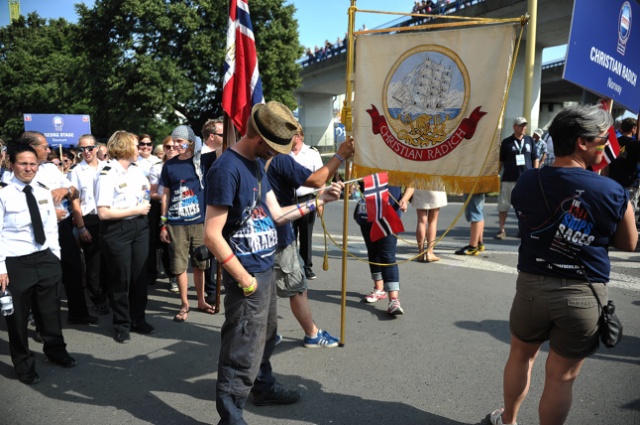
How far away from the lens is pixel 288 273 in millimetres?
3963

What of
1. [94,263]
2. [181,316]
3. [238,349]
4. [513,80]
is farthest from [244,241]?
[513,80]

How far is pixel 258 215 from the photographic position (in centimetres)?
301

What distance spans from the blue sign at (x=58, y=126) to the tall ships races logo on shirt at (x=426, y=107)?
15.4 meters

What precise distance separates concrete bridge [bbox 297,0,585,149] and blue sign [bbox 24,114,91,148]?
14505 millimetres

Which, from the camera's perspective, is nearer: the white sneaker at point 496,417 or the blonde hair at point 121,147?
the white sneaker at point 496,417

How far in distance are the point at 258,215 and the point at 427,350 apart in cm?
212

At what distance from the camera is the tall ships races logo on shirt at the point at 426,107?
4.02 metres

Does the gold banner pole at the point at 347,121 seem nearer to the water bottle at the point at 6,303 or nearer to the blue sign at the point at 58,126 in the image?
the water bottle at the point at 6,303

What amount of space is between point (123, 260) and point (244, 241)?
215 centimetres

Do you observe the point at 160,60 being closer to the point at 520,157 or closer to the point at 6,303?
the point at 520,157

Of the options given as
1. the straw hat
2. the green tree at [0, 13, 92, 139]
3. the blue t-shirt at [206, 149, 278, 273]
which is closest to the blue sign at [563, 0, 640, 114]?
the straw hat

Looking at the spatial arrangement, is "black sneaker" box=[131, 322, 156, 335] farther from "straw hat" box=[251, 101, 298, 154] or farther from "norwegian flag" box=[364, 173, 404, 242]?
"straw hat" box=[251, 101, 298, 154]

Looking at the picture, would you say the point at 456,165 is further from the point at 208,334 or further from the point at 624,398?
the point at 208,334

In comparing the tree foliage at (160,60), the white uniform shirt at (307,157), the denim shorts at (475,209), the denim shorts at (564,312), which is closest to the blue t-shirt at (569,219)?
the denim shorts at (564,312)
